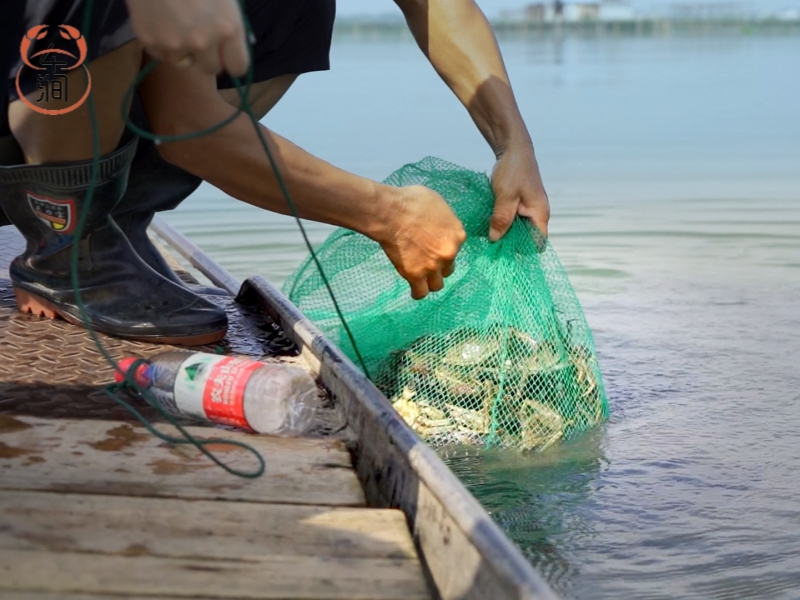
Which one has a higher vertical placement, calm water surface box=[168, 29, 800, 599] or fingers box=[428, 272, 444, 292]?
fingers box=[428, 272, 444, 292]

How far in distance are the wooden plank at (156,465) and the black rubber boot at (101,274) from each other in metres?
0.65

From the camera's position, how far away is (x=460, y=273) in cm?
271

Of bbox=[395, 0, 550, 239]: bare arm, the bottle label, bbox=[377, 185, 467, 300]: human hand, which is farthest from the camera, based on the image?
bbox=[395, 0, 550, 239]: bare arm

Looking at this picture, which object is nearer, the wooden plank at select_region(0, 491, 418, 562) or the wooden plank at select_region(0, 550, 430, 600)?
the wooden plank at select_region(0, 550, 430, 600)

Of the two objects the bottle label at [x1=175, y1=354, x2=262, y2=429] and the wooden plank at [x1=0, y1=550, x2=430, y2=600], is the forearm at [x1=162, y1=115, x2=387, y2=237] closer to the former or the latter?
the bottle label at [x1=175, y1=354, x2=262, y2=429]

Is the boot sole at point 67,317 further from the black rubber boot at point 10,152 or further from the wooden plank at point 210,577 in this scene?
the wooden plank at point 210,577

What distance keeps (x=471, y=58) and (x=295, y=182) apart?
2.47 ft

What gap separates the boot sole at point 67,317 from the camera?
2512 mm

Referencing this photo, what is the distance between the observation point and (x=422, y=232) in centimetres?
235

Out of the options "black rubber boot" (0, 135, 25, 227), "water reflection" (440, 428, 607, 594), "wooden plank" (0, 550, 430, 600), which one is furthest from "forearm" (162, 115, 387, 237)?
"wooden plank" (0, 550, 430, 600)

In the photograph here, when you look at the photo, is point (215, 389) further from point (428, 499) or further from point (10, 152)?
point (10, 152)

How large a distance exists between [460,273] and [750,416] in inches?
36.8

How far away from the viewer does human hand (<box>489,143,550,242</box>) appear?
2.55 meters

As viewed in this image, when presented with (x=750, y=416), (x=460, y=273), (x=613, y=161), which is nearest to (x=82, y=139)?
(x=460, y=273)
